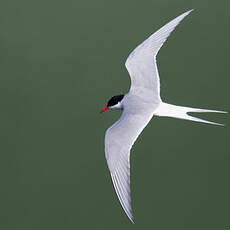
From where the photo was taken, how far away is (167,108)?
313 cm

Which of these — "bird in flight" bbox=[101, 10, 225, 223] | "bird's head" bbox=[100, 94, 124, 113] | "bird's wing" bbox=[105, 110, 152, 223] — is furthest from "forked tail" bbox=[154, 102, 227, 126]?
"bird's head" bbox=[100, 94, 124, 113]

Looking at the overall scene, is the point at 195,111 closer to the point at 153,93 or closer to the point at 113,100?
the point at 153,93

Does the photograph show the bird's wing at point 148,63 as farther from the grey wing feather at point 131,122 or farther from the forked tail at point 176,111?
the forked tail at point 176,111

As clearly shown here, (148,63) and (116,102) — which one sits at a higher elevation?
(148,63)

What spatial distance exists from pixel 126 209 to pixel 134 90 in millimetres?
926

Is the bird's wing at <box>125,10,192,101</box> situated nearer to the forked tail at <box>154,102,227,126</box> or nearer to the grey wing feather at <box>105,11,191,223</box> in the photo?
the grey wing feather at <box>105,11,191,223</box>

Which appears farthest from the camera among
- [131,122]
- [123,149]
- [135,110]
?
[135,110]

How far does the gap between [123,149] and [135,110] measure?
0.37 m

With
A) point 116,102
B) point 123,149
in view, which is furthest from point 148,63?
point 123,149

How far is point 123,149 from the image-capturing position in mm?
2764

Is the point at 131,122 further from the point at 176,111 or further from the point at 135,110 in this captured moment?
the point at 176,111

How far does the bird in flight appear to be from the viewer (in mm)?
2680

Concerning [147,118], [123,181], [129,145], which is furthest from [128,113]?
[123,181]

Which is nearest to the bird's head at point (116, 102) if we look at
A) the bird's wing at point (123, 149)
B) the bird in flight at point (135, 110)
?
the bird in flight at point (135, 110)
